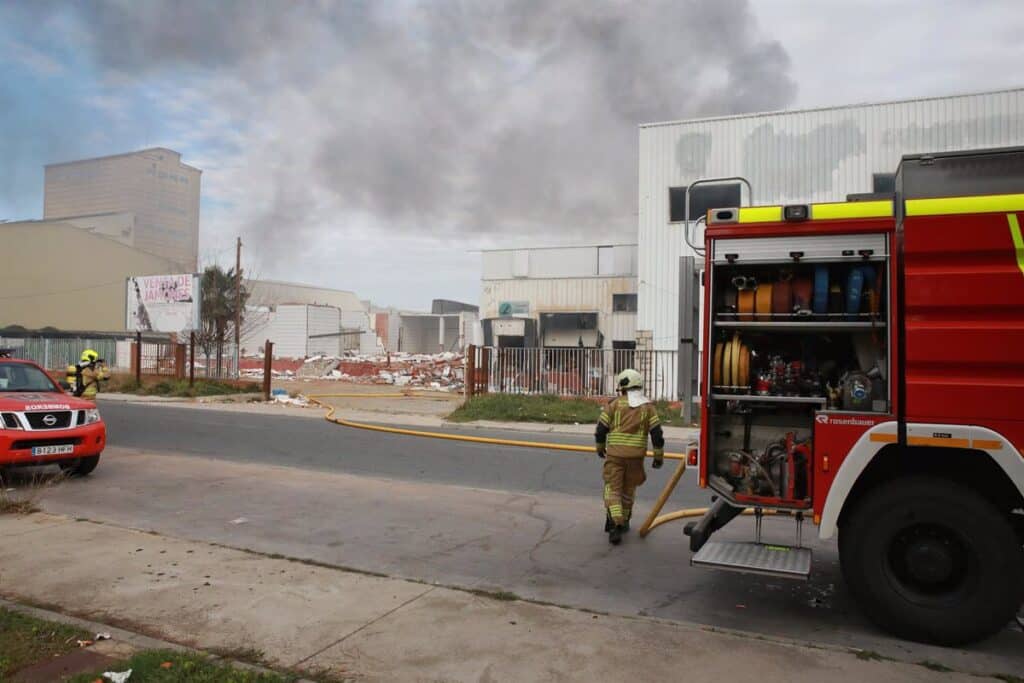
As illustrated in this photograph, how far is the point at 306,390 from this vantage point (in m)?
28.3

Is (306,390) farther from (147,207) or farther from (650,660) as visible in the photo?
(147,207)

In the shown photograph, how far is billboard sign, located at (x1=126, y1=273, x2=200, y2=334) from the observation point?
89.2ft

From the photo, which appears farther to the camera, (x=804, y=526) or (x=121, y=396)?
(x=121, y=396)

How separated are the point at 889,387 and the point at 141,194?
127844 mm

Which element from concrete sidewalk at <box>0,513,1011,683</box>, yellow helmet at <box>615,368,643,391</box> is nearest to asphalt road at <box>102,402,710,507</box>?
yellow helmet at <box>615,368,643,391</box>

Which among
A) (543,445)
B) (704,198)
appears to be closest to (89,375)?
(543,445)

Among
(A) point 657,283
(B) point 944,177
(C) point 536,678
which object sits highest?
(A) point 657,283

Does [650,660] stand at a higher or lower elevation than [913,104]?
lower

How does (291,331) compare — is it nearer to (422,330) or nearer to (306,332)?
(306,332)

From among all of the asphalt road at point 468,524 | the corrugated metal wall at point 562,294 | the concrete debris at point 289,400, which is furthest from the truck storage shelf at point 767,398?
the corrugated metal wall at point 562,294

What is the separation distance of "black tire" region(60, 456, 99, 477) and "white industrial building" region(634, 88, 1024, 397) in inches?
610

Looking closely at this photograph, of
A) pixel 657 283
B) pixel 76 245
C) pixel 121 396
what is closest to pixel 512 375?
pixel 657 283

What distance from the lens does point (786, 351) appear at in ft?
16.9

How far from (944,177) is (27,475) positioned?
10.5m
